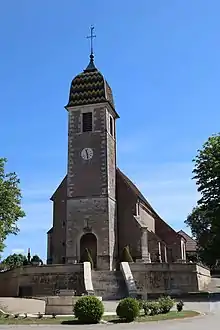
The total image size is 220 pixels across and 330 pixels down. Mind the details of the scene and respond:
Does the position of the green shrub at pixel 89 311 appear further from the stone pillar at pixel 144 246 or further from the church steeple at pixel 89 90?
the church steeple at pixel 89 90

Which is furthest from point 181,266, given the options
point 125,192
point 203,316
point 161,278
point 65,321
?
point 65,321

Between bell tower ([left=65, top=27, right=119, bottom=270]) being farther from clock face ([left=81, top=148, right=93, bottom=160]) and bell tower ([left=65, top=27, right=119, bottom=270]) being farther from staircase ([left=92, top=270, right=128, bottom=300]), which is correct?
staircase ([left=92, top=270, right=128, bottom=300])

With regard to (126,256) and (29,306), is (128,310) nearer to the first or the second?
(29,306)

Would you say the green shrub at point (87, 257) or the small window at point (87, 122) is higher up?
the small window at point (87, 122)

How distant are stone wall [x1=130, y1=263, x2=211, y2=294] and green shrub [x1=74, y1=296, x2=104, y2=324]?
1590 centimetres

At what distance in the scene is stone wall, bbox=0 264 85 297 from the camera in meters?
33.1

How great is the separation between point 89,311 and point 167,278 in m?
17.0

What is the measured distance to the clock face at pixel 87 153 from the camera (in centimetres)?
4231

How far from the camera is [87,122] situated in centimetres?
4331

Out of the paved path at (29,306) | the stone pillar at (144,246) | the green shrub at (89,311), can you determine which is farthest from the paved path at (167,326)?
the stone pillar at (144,246)

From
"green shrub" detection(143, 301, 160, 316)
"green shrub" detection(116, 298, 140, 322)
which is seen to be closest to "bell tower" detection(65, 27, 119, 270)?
"green shrub" detection(143, 301, 160, 316)

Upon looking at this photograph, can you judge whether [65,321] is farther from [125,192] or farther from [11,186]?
[125,192]

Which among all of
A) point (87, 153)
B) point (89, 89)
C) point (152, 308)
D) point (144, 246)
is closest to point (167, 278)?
point (144, 246)

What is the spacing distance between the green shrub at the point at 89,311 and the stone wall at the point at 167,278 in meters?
15.9
